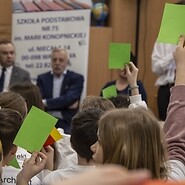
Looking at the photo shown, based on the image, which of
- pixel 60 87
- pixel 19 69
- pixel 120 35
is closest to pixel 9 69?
pixel 19 69

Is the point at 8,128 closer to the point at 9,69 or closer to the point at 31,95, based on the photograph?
the point at 31,95

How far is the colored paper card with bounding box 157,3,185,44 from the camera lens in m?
2.11

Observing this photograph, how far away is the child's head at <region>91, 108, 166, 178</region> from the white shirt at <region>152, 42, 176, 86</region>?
406 cm

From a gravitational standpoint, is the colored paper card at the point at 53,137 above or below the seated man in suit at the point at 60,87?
above

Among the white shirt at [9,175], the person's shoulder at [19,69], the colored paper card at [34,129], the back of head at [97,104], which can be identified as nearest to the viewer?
the colored paper card at [34,129]

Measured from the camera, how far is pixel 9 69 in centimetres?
622

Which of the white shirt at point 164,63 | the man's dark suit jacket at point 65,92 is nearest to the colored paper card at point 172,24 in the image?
the white shirt at point 164,63

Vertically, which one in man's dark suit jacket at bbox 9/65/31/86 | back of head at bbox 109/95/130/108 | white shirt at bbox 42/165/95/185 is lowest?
man's dark suit jacket at bbox 9/65/31/86

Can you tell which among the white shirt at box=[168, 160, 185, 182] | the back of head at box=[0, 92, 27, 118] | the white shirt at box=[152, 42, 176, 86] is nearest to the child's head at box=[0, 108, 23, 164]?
the back of head at box=[0, 92, 27, 118]

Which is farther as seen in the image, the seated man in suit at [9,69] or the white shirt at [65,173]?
the seated man in suit at [9,69]

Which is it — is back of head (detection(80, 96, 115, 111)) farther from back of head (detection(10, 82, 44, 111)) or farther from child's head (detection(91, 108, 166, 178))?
child's head (detection(91, 108, 166, 178))

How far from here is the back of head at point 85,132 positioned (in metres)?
2.13

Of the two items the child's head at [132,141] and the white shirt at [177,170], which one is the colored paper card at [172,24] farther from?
the child's head at [132,141]

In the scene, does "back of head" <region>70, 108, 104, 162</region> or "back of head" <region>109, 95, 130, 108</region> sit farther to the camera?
"back of head" <region>109, 95, 130, 108</region>
